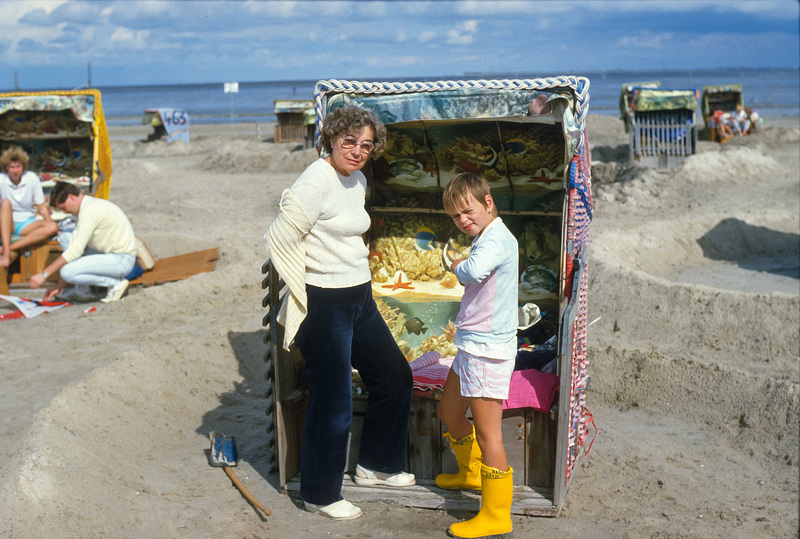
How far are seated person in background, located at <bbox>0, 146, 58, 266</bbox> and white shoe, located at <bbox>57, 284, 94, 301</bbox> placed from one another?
0.91m

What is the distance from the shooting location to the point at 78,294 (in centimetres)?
818

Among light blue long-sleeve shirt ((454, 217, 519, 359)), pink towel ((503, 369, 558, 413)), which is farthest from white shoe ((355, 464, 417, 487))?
light blue long-sleeve shirt ((454, 217, 519, 359))

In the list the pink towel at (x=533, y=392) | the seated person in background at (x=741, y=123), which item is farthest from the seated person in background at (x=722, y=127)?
the pink towel at (x=533, y=392)

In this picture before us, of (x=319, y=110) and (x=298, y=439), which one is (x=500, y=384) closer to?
(x=298, y=439)

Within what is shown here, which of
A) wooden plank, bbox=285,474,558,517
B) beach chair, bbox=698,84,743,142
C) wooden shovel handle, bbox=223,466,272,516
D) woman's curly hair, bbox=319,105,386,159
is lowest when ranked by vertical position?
wooden shovel handle, bbox=223,466,272,516

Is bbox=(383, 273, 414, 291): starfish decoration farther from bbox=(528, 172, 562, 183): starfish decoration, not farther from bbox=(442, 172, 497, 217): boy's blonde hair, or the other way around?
bbox=(442, 172, 497, 217): boy's blonde hair

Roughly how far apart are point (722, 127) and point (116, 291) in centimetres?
1728

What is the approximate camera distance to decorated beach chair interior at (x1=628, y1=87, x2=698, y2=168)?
17172 mm

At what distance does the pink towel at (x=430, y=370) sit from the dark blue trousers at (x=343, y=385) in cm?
34

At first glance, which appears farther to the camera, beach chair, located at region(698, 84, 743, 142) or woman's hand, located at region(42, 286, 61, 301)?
beach chair, located at region(698, 84, 743, 142)

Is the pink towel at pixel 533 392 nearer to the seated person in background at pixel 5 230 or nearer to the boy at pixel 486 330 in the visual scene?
the boy at pixel 486 330

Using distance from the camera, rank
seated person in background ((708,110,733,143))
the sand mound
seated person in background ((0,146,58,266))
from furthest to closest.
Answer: seated person in background ((708,110,733,143)) → the sand mound → seated person in background ((0,146,58,266))

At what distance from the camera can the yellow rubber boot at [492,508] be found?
3740 millimetres

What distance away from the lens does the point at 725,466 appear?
493 centimetres
